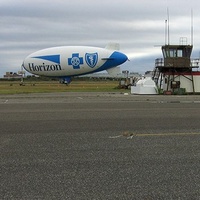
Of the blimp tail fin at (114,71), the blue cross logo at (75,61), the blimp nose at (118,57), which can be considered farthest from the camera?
the blimp tail fin at (114,71)

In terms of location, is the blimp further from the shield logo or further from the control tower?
the control tower

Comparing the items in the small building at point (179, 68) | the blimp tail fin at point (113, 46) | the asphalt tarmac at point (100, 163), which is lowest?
the asphalt tarmac at point (100, 163)

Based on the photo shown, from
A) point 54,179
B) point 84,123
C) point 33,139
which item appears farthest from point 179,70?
point 54,179

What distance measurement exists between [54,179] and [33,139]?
12.4 feet

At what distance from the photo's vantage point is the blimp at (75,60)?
6219 centimetres

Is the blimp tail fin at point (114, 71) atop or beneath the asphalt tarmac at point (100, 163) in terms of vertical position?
atop

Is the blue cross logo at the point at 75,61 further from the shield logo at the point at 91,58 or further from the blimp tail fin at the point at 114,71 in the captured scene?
the blimp tail fin at the point at 114,71

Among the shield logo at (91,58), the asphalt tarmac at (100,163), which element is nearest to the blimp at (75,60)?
the shield logo at (91,58)

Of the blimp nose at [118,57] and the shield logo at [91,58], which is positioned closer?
the shield logo at [91,58]

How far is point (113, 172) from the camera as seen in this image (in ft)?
20.3

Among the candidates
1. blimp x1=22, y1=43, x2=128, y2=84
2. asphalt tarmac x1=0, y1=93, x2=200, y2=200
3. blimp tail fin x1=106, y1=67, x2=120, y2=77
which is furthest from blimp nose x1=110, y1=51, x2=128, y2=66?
asphalt tarmac x1=0, y1=93, x2=200, y2=200

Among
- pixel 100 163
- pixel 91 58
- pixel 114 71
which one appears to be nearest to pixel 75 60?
pixel 91 58

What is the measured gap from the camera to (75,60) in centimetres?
6209

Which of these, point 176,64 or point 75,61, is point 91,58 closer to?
point 75,61
